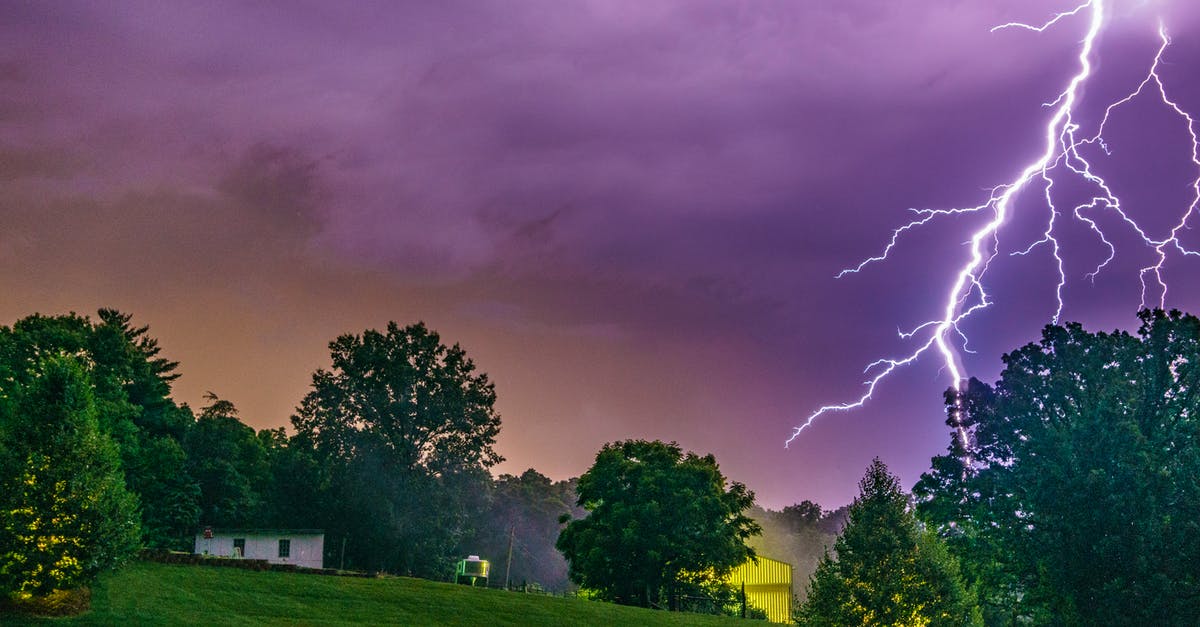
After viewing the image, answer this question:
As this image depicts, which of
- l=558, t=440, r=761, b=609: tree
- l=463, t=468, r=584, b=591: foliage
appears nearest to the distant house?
l=558, t=440, r=761, b=609: tree

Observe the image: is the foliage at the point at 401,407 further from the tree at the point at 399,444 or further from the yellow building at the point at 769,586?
the yellow building at the point at 769,586

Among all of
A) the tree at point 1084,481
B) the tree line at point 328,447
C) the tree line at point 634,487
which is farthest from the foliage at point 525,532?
the tree at point 1084,481

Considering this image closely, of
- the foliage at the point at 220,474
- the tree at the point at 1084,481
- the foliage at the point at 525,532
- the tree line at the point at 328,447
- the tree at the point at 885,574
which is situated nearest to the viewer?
the tree at the point at 885,574

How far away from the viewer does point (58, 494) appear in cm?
2755

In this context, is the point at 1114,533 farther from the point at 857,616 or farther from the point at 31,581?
the point at 31,581

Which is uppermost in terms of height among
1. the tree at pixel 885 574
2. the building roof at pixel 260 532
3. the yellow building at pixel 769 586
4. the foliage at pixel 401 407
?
the foliage at pixel 401 407

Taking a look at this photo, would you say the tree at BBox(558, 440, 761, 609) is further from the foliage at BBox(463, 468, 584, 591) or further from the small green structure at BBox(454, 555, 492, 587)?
the foliage at BBox(463, 468, 584, 591)

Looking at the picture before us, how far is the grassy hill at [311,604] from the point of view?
2970cm

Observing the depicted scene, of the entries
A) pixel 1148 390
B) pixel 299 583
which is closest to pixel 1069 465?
pixel 1148 390

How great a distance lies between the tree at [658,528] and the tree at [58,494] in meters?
27.8

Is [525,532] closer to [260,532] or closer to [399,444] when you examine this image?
[399,444]

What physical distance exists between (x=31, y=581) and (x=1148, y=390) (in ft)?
128

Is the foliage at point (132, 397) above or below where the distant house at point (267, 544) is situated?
above

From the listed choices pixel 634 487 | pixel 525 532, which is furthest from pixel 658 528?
pixel 525 532
